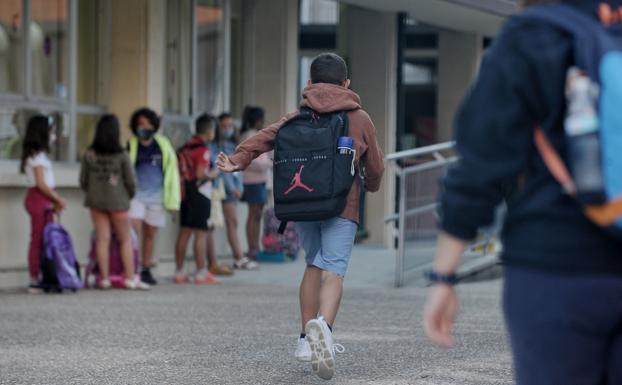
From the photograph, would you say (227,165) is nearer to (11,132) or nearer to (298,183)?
(298,183)

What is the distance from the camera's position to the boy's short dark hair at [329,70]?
293 inches

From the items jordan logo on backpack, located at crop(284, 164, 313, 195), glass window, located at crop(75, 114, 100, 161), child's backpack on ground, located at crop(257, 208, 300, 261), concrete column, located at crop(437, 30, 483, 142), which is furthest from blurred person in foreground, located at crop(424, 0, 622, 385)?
concrete column, located at crop(437, 30, 483, 142)

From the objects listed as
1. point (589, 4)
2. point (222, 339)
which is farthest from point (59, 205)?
point (589, 4)

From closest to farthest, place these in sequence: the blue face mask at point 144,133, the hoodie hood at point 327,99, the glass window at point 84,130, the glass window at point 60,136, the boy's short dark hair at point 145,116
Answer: the hoodie hood at point 327,99
the boy's short dark hair at point 145,116
the blue face mask at point 144,133
the glass window at point 60,136
the glass window at point 84,130

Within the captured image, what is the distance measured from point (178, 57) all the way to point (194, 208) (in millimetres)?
3043

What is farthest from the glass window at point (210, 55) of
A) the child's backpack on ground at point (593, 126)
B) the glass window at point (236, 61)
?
the child's backpack on ground at point (593, 126)

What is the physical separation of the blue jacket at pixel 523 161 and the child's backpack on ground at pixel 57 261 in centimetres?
987

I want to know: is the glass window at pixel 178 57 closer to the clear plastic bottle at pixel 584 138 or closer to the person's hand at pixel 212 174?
the person's hand at pixel 212 174

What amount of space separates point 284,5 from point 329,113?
1160 centimetres

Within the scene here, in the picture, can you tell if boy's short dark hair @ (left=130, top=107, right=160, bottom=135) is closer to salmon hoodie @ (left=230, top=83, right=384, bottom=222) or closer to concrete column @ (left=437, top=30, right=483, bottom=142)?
salmon hoodie @ (left=230, top=83, right=384, bottom=222)

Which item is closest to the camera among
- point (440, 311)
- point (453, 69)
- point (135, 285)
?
point (440, 311)

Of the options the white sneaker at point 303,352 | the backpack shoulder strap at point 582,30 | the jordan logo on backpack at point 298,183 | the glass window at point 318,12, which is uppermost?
the glass window at point 318,12

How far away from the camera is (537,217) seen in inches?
110

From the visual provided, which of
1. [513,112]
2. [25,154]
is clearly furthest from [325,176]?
[25,154]
